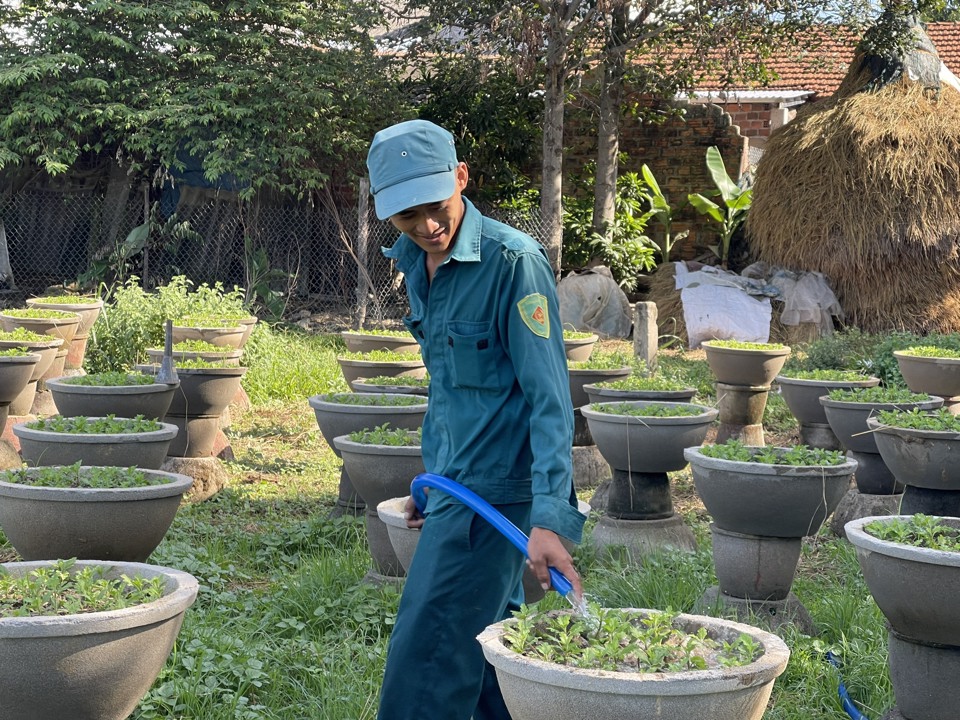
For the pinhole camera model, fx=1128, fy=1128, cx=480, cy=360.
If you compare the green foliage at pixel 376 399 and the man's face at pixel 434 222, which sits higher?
the man's face at pixel 434 222

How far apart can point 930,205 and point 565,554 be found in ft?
40.1

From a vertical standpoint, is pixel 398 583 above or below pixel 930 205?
below

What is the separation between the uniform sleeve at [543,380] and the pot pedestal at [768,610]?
2.20m

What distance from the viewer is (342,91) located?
15.1 m

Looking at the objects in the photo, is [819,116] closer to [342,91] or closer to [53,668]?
[342,91]

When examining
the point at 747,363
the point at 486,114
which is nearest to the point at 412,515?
the point at 747,363

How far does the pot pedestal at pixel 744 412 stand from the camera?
9.10 metres

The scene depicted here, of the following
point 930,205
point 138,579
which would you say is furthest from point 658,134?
point 138,579

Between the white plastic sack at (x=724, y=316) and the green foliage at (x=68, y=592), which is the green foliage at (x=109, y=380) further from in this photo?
the white plastic sack at (x=724, y=316)

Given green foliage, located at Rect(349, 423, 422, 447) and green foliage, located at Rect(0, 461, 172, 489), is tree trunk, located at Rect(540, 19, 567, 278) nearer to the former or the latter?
green foliage, located at Rect(349, 423, 422, 447)

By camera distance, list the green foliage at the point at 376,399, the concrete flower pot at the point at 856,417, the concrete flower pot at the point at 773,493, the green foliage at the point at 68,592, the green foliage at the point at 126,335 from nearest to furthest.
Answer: the green foliage at the point at 68,592 → the concrete flower pot at the point at 773,493 → the green foliage at the point at 376,399 → the concrete flower pot at the point at 856,417 → the green foliage at the point at 126,335

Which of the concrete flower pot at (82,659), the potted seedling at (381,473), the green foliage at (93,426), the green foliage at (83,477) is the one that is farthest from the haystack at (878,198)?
the concrete flower pot at (82,659)

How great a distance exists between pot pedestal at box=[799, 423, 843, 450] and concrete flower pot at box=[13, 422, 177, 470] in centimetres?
482

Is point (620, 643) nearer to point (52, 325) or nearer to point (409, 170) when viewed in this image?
point (409, 170)
